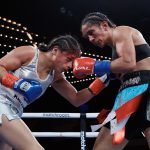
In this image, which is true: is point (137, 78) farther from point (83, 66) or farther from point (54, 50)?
point (54, 50)

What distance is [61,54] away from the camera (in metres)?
2.07

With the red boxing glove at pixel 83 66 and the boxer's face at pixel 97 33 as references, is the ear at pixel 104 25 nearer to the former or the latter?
the boxer's face at pixel 97 33

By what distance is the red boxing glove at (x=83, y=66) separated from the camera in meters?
2.07

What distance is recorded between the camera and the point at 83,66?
2.08 meters

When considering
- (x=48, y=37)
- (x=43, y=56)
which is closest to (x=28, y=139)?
(x=43, y=56)

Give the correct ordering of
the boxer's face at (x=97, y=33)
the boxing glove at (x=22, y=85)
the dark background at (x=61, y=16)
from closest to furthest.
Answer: the boxing glove at (x=22, y=85)
the boxer's face at (x=97, y=33)
the dark background at (x=61, y=16)

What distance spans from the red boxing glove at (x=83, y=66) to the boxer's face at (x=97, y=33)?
0.13 m

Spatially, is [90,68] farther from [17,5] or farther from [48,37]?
[48,37]

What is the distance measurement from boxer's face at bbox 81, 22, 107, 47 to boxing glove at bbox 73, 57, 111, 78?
132 millimetres

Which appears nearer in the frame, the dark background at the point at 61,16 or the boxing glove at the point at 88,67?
the boxing glove at the point at 88,67

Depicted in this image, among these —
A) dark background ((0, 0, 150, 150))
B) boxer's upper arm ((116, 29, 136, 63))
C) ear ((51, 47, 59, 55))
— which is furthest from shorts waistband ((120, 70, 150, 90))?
dark background ((0, 0, 150, 150))

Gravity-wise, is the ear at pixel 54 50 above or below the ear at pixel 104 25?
below

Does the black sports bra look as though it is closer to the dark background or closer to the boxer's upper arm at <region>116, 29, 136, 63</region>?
the boxer's upper arm at <region>116, 29, 136, 63</region>

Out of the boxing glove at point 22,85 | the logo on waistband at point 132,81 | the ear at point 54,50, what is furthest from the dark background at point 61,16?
the boxing glove at point 22,85
